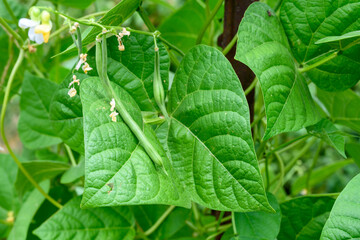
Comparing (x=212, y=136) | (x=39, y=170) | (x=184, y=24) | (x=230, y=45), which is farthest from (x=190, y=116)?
(x=184, y=24)

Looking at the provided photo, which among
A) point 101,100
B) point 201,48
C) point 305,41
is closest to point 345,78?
point 305,41

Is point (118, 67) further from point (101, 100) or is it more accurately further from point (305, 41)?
point (305, 41)

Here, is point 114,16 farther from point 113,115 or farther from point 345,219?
point 345,219

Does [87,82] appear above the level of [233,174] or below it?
above

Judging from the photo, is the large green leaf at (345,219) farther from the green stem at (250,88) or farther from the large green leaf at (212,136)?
the green stem at (250,88)

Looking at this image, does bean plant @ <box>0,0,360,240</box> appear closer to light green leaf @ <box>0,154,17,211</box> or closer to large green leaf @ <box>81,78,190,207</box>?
large green leaf @ <box>81,78,190,207</box>

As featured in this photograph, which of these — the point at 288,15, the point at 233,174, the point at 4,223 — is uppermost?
the point at 288,15
